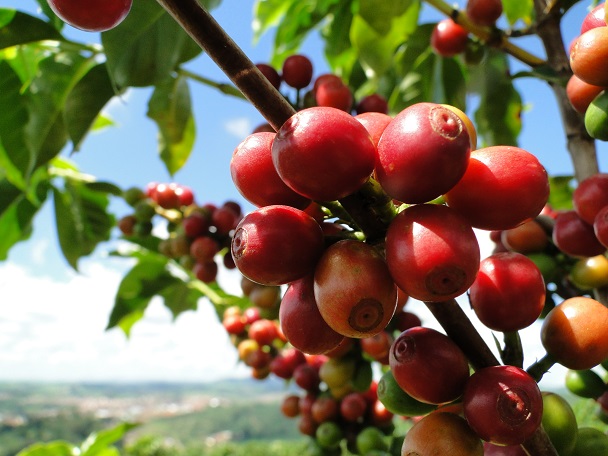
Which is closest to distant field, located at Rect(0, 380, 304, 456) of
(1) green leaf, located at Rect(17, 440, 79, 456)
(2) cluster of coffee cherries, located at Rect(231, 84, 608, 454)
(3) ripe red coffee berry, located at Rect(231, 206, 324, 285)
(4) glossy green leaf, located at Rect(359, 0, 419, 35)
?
(1) green leaf, located at Rect(17, 440, 79, 456)

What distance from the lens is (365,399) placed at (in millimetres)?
2074

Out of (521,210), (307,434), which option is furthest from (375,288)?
(307,434)

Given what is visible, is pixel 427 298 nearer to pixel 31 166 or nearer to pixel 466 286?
pixel 466 286

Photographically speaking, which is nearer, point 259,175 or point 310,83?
point 259,175

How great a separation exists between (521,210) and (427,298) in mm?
198

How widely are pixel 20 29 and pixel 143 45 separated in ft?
2.38

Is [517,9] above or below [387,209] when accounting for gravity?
above

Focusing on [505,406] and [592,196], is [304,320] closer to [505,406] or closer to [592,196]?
[505,406]

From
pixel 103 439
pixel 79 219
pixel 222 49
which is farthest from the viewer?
pixel 103 439

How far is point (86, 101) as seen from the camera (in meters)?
1.88

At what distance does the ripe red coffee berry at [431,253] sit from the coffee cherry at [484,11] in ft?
4.31

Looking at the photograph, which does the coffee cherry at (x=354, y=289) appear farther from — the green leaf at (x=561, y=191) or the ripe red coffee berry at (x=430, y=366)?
the green leaf at (x=561, y=191)

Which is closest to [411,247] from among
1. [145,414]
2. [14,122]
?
[14,122]

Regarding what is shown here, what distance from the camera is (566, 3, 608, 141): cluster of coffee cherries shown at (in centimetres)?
95
